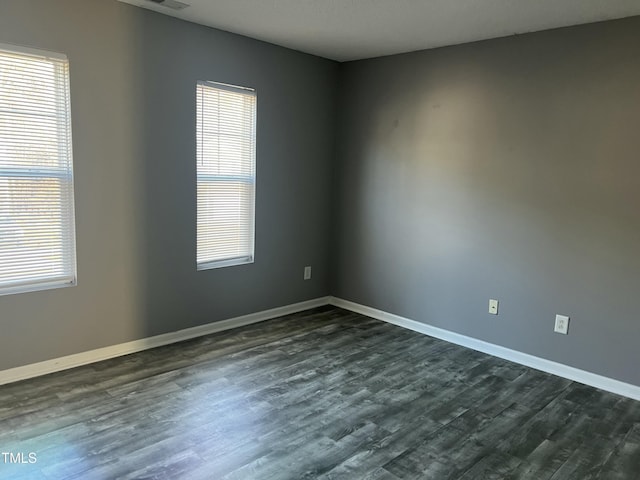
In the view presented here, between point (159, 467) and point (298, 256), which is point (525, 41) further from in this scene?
point (159, 467)

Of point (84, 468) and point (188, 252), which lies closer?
point (84, 468)

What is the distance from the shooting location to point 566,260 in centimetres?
322

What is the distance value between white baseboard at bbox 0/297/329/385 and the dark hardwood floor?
0.07 m

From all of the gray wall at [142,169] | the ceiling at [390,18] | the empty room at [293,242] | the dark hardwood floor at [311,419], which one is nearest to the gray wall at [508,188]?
the empty room at [293,242]

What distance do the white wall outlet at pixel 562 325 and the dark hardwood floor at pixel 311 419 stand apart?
1.07ft

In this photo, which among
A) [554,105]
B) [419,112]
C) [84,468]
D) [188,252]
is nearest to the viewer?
[84,468]

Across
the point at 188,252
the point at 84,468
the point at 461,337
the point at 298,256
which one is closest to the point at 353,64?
the point at 298,256

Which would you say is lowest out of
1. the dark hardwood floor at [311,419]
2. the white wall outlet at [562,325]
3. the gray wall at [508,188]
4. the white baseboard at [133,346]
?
the dark hardwood floor at [311,419]

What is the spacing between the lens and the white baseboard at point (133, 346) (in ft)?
9.50

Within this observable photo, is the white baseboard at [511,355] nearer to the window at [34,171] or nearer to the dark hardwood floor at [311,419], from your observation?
the dark hardwood floor at [311,419]

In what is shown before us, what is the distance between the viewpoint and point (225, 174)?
3.78 metres

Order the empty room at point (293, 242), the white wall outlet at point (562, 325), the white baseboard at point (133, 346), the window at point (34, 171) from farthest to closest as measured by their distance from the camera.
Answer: the white wall outlet at point (562, 325)
the white baseboard at point (133, 346)
the window at point (34, 171)
the empty room at point (293, 242)

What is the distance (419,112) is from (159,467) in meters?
3.16

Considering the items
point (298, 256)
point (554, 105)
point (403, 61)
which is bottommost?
point (298, 256)
